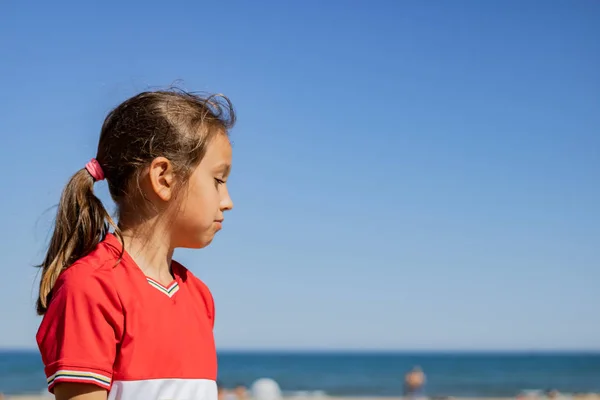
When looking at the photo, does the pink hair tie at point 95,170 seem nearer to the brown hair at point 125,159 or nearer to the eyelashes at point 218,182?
the brown hair at point 125,159

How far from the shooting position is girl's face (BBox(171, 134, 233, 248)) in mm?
2121

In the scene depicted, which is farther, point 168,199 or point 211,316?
point 211,316

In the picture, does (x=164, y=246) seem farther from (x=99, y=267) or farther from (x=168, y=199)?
(x=99, y=267)

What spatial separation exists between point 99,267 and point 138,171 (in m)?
0.30

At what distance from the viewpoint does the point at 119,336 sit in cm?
187

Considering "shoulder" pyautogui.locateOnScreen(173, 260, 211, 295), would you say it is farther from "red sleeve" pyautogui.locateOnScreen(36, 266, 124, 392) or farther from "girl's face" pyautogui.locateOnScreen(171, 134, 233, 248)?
"red sleeve" pyautogui.locateOnScreen(36, 266, 124, 392)

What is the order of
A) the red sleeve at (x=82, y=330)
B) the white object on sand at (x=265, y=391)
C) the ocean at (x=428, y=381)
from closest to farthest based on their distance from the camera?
the red sleeve at (x=82, y=330) < the white object on sand at (x=265, y=391) < the ocean at (x=428, y=381)

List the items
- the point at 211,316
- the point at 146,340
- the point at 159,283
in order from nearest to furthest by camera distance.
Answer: the point at 146,340 → the point at 159,283 → the point at 211,316

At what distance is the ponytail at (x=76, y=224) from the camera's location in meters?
2.03

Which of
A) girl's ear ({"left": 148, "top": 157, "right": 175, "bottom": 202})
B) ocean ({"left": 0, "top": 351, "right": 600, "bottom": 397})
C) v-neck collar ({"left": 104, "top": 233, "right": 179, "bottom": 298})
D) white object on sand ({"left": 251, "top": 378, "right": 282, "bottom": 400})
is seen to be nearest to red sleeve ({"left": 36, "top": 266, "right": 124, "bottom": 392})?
v-neck collar ({"left": 104, "top": 233, "right": 179, "bottom": 298})

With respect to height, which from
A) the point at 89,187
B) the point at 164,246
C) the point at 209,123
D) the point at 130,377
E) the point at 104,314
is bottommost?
the point at 130,377

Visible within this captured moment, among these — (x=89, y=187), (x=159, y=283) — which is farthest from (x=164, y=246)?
(x=89, y=187)

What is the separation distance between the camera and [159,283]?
6.84 ft

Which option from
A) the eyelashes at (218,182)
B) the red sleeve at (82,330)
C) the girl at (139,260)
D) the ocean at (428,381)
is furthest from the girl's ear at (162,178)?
the ocean at (428,381)
